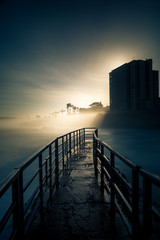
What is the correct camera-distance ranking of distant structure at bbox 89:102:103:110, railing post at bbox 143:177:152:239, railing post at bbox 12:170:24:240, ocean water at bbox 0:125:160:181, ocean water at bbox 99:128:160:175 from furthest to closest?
distant structure at bbox 89:102:103:110, ocean water at bbox 0:125:160:181, ocean water at bbox 99:128:160:175, railing post at bbox 12:170:24:240, railing post at bbox 143:177:152:239

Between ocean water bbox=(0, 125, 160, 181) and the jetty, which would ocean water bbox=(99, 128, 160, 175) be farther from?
the jetty

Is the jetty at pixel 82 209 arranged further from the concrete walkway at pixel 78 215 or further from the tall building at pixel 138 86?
the tall building at pixel 138 86

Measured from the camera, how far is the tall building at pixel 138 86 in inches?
1956

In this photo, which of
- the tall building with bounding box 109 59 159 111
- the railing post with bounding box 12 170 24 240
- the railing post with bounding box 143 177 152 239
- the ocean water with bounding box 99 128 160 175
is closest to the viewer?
the railing post with bounding box 143 177 152 239

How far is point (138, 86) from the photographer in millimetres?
49688

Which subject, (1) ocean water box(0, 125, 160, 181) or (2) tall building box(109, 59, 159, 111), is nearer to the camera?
(1) ocean water box(0, 125, 160, 181)

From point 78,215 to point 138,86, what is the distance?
5467 centimetres

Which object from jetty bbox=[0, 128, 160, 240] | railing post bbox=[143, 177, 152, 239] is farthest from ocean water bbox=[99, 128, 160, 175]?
railing post bbox=[143, 177, 152, 239]

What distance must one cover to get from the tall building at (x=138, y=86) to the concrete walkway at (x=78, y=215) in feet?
172

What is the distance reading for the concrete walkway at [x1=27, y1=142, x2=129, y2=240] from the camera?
6.17 ft

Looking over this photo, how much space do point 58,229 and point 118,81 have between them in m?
61.2

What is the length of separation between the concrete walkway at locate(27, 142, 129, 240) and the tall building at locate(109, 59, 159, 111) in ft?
172

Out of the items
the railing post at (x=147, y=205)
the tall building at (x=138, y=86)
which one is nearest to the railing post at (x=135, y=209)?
the railing post at (x=147, y=205)

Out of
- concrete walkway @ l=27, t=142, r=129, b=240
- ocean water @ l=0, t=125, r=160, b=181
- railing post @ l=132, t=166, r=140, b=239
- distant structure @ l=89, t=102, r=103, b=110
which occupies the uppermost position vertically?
distant structure @ l=89, t=102, r=103, b=110
